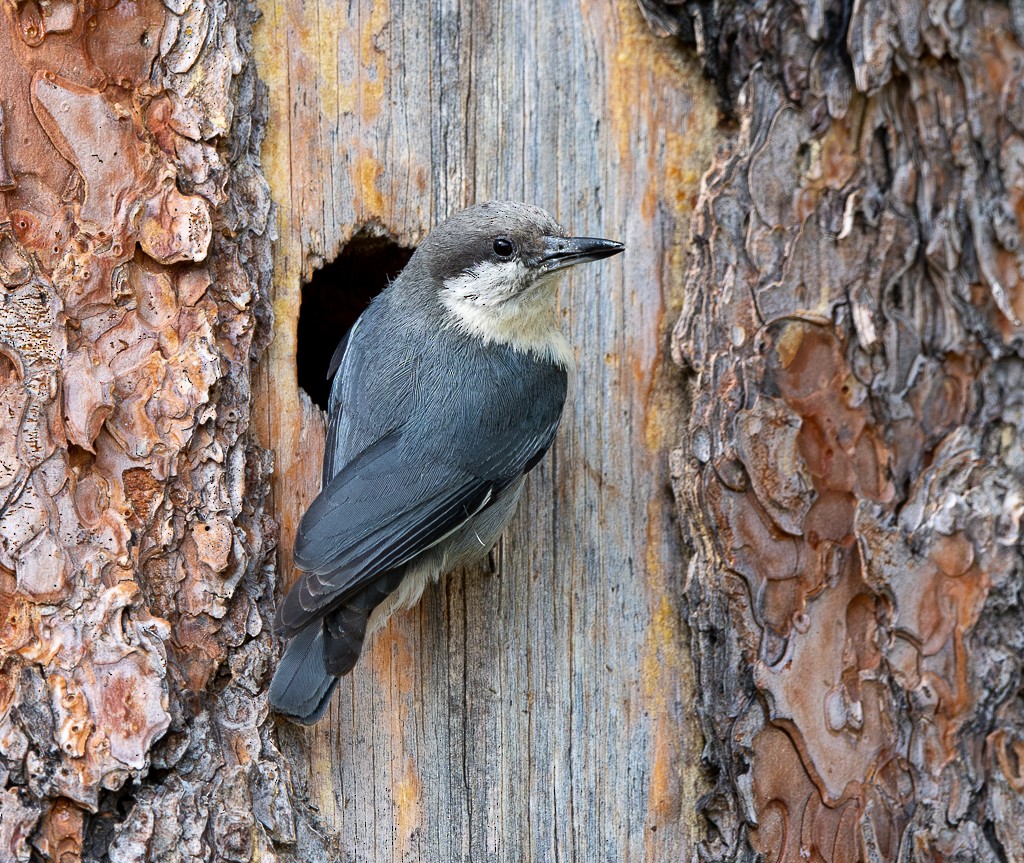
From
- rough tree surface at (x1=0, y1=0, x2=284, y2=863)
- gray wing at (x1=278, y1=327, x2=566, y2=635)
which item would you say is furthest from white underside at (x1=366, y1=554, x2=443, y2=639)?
rough tree surface at (x1=0, y1=0, x2=284, y2=863)

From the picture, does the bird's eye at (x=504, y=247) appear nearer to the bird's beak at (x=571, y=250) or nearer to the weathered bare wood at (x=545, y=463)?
the bird's beak at (x=571, y=250)

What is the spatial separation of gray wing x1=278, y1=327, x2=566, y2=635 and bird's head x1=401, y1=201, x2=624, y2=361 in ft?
0.41

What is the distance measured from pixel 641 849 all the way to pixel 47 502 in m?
1.71

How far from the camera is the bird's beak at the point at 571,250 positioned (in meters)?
2.94

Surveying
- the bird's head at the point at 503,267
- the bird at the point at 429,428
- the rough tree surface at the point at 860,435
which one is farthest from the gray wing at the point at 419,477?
the rough tree surface at the point at 860,435

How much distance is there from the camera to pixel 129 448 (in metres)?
2.78

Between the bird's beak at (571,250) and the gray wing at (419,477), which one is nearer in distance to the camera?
the gray wing at (419,477)

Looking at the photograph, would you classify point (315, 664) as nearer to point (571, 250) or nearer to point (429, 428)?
point (429, 428)

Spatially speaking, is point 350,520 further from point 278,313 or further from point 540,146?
point 540,146

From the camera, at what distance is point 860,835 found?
9.47ft

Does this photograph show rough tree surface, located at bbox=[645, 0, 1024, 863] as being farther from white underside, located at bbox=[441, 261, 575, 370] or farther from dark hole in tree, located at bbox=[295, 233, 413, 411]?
dark hole in tree, located at bbox=[295, 233, 413, 411]

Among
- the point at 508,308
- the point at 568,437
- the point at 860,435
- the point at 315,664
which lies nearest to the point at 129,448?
the point at 315,664

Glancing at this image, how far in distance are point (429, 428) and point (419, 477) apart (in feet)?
0.46

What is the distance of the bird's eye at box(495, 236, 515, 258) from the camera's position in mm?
3045
